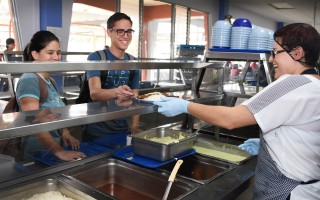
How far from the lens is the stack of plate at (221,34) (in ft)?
7.65

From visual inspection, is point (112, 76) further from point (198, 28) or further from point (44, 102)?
point (198, 28)

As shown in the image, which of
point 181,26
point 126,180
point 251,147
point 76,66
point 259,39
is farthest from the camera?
point 181,26

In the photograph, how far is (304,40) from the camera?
125 centimetres

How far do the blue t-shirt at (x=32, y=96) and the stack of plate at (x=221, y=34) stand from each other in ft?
4.28

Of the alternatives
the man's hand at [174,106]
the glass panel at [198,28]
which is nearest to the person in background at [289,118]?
the man's hand at [174,106]

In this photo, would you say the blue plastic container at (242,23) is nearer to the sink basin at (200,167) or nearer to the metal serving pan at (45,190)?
the sink basin at (200,167)

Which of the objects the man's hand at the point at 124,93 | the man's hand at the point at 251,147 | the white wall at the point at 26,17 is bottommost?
the man's hand at the point at 251,147

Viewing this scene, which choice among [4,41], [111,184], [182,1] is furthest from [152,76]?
[111,184]

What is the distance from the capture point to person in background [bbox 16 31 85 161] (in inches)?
63.2

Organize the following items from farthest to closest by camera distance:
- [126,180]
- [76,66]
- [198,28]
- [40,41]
Answer: [198,28] < [40,41] < [126,180] < [76,66]

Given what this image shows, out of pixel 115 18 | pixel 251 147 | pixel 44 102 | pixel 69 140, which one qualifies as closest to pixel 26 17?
pixel 115 18

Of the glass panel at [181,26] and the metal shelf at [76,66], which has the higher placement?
the glass panel at [181,26]

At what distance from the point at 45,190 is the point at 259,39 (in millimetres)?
1786

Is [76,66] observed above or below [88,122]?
above
